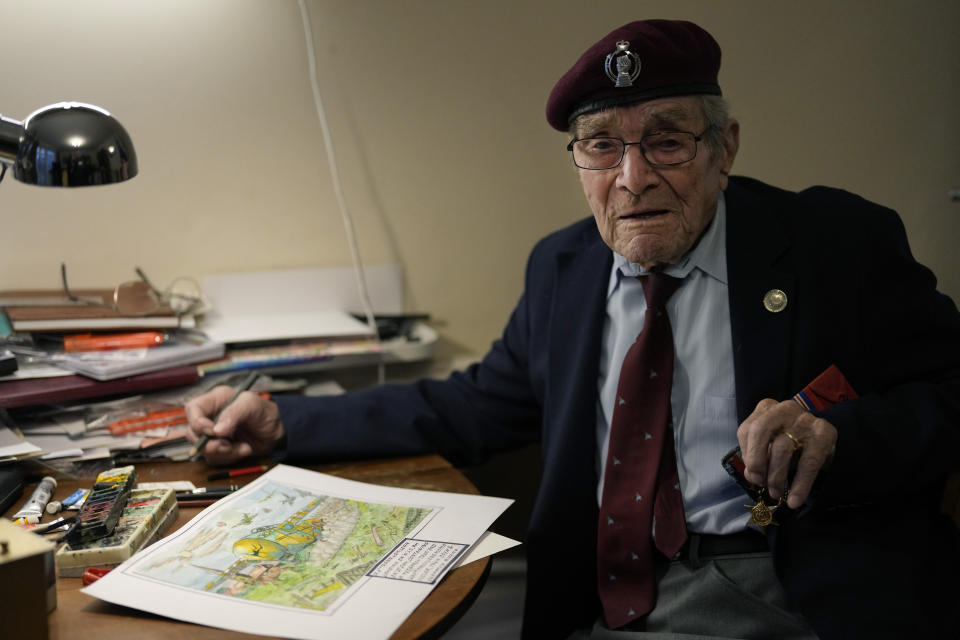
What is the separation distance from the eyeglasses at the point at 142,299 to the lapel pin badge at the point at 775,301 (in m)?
1.09

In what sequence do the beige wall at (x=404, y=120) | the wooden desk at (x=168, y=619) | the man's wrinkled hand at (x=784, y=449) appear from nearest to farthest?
the wooden desk at (x=168, y=619) < the man's wrinkled hand at (x=784, y=449) < the beige wall at (x=404, y=120)

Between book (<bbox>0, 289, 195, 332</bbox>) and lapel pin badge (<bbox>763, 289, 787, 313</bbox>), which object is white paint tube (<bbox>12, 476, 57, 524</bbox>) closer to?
book (<bbox>0, 289, 195, 332</bbox>)

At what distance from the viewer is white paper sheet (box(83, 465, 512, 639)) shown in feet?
2.74

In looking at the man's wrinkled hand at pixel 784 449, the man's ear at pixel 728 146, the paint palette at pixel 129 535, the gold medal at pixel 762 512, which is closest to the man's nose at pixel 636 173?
the man's ear at pixel 728 146

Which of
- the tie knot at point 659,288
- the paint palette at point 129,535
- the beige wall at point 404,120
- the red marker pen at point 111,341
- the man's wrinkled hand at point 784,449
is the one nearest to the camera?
the paint palette at point 129,535

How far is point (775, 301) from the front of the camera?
1.21m

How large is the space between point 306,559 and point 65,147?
62cm

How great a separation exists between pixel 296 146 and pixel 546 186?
1.96ft

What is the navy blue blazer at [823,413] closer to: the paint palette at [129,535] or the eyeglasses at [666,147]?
the eyeglasses at [666,147]

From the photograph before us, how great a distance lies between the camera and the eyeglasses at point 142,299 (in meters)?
1.49

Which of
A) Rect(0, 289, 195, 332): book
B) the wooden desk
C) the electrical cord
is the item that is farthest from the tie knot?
Rect(0, 289, 195, 332): book

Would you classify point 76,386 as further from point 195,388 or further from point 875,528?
point 875,528

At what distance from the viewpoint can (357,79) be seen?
1717mm

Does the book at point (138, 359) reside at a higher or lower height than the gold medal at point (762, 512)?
higher
